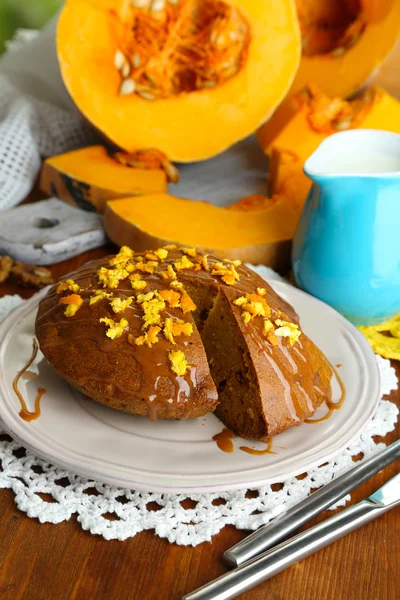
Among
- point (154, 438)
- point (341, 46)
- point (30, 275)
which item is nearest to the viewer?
point (154, 438)

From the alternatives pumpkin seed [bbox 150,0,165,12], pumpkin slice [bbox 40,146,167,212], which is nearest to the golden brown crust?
pumpkin slice [bbox 40,146,167,212]

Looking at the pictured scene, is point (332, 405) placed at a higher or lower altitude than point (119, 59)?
lower

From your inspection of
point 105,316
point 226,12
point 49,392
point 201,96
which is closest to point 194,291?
point 105,316

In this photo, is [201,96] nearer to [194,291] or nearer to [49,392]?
[194,291]

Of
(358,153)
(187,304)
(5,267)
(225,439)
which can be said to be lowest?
(5,267)

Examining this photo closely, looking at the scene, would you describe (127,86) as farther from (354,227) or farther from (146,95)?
(354,227)

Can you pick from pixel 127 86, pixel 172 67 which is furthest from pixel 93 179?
pixel 172 67

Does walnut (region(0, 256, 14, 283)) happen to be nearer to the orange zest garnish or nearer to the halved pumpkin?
the orange zest garnish
